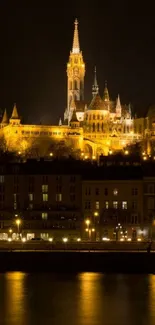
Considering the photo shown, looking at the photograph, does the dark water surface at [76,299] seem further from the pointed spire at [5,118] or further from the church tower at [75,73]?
→ the church tower at [75,73]

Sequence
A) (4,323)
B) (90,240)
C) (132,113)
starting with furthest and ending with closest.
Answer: (132,113)
(90,240)
(4,323)

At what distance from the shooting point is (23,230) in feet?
216

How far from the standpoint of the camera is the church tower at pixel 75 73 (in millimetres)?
175000

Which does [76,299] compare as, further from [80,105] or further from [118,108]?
[118,108]

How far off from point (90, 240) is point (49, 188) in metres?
7.05

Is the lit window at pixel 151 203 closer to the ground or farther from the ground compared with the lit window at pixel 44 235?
farther from the ground

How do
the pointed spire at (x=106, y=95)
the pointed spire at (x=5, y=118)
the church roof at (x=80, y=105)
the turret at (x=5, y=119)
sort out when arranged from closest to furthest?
the turret at (x=5, y=119), the pointed spire at (x=5, y=118), the church roof at (x=80, y=105), the pointed spire at (x=106, y=95)

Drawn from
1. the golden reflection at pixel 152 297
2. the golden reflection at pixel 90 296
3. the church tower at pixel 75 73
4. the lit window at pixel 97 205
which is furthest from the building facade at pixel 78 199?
the church tower at pixel 75 73

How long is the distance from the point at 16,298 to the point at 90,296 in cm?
380

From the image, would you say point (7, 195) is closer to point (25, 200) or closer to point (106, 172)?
point (25, 200)

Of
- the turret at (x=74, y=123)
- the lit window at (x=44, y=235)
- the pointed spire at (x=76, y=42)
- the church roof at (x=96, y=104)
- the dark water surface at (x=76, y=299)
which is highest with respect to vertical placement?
the pointed spire at (x=76, y=42)

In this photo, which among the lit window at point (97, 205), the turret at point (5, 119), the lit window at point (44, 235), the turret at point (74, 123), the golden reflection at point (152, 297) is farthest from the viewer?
the turret at point (5, 119)

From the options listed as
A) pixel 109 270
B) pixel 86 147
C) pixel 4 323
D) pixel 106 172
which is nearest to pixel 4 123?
pixel 86 147

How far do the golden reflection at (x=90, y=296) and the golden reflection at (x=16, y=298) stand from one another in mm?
2862
